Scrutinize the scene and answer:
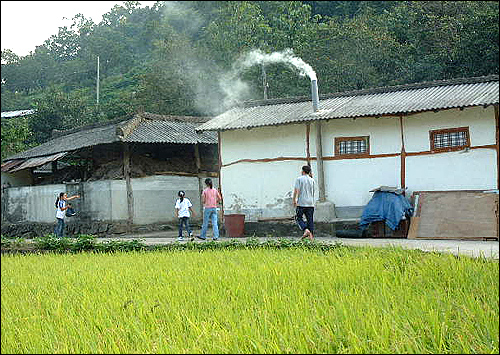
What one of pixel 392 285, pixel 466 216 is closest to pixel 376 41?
pixel 466 216

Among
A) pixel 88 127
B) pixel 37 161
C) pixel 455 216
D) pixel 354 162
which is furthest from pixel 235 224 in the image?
pixel 88 127

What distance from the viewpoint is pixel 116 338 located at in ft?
11.7

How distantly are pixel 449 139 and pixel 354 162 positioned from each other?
1932mm

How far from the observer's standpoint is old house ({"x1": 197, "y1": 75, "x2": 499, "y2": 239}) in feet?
36.6

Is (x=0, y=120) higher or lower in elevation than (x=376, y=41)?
lower

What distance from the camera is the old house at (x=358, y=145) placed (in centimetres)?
1116

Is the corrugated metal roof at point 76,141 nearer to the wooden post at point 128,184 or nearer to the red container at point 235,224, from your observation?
the wooden post at point 128,184

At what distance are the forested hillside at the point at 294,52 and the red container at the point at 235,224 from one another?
4673 millimetres

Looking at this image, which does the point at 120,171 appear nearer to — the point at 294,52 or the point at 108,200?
the point at 108,200

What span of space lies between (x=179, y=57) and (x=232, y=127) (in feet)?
54.7

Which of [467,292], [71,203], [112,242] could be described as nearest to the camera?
[467,292]

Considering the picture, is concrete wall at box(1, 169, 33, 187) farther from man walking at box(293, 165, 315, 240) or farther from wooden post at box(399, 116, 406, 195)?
wooden post at box(399, 116, 406, 195)

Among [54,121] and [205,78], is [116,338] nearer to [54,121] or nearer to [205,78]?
[54,121]

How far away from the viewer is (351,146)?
496 inches
